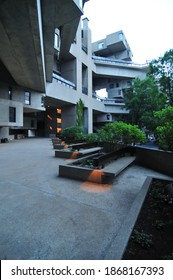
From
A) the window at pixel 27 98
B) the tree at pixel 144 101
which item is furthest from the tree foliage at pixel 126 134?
the tree at pixel 144 101

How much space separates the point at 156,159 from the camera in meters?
6.99

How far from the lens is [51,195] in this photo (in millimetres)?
4199

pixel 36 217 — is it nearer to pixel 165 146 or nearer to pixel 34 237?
pixel 34 237

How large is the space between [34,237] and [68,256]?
70cm

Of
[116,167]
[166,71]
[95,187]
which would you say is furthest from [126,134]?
[166,71]

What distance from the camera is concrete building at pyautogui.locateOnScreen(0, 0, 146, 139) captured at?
859 centimetres

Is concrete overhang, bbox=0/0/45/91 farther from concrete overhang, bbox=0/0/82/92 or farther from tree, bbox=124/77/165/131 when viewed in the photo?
tree, bbox=124/77/165/131

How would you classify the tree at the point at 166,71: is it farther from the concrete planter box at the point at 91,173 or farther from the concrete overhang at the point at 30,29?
the concrete planter box at the point at 91,173

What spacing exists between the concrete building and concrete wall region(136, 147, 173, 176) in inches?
312

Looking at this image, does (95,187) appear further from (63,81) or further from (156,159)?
(63,81)

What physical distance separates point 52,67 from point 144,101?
63.6 ft

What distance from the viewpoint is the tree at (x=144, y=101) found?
27.6 meters

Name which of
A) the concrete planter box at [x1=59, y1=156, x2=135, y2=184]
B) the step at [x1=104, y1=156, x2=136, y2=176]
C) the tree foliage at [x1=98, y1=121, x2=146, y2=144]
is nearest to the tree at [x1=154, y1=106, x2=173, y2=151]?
the step at [x1=104, y1=156, x2=136, y2=176]
